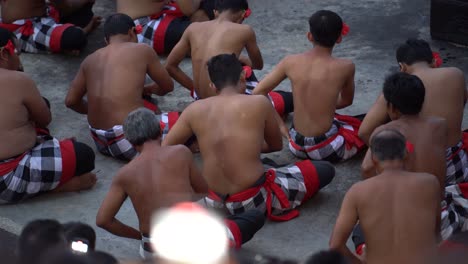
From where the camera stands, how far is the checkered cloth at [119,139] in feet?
24.5

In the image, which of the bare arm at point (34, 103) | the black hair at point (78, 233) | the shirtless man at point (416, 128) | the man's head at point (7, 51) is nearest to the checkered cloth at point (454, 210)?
the shirtless man at point (416, 128)

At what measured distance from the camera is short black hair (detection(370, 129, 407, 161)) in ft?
18.5

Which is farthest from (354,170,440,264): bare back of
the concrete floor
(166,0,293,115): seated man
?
(166,0,293,115): seated man

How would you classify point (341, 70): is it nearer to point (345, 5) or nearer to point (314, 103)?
point (314, 103)

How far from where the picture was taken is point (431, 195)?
18.3 ft

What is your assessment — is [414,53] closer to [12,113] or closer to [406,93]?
[406,93]

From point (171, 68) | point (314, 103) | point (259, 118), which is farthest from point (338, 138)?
point (171, 68)

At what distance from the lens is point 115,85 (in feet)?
24.6

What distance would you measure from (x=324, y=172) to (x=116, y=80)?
1629 millimetres

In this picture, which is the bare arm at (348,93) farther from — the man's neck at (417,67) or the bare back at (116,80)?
the bare back at (116,80)

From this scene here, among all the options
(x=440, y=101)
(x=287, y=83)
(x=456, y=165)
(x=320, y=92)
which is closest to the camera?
(x=440, y=101)

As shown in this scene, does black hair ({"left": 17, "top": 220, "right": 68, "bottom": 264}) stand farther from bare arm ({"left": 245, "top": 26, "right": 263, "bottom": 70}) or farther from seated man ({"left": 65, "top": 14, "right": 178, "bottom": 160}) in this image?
bare arm ({"left": 245, "top": 26, "right": 263, "bottom": 70})

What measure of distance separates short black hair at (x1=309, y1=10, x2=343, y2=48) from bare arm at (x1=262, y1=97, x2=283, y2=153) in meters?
0.78

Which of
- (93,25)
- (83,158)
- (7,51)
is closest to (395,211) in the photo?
(83,158)
